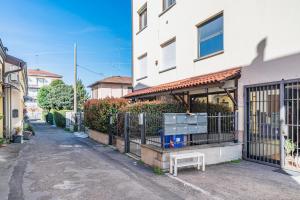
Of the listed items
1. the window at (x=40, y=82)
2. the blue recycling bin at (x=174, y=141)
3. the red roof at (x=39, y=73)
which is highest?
the red roof at (x=39, y=73)

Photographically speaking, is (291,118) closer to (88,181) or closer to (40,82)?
(88,181)

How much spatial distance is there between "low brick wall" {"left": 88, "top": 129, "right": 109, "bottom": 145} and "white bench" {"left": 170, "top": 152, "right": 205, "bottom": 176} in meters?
6.62

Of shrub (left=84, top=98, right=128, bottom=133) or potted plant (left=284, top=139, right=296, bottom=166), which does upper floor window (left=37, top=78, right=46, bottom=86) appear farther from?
potted plant (left=284, top=139, right=296, bottom=166)

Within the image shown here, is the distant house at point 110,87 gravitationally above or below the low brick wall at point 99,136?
above

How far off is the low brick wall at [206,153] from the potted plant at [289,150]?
5.20 feet

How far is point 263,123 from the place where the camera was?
7.95m

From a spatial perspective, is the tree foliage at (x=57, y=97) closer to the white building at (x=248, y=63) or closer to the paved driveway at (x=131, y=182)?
the white building at (x=248, y=63)

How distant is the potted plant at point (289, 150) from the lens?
23.3ft

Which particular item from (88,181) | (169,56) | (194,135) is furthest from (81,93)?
(88,181)

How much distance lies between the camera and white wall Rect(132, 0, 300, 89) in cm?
716

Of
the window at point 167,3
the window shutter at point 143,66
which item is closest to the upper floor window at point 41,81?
the window shutter at point 143,66

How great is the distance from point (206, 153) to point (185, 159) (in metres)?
0.87

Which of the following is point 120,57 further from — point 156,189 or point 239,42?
point 156,189

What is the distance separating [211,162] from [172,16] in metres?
8.90
